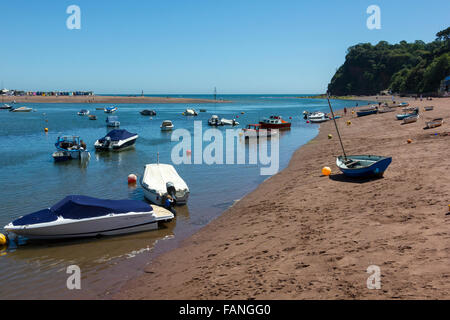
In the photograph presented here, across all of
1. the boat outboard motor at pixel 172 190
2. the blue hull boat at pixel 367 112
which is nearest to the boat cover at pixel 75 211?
the boat outboard motor at pixel 172 190

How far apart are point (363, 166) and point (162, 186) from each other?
11376 mm

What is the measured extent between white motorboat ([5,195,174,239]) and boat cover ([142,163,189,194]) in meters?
3.44

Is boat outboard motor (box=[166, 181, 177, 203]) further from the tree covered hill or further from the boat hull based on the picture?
the tree covered hill

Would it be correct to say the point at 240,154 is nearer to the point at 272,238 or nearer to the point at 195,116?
the point at 272,238

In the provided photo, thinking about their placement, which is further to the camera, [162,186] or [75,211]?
[162,186]

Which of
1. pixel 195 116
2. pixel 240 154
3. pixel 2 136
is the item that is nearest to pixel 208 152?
pixel 240 154

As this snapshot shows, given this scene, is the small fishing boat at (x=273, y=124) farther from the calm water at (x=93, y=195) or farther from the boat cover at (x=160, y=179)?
the boat cover at (x=160, y=179)

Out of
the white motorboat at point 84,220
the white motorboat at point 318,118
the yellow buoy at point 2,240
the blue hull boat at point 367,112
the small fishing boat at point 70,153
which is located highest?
the blue hull boat at point 367,112

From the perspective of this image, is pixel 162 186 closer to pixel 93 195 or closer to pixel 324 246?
pixel 93 195

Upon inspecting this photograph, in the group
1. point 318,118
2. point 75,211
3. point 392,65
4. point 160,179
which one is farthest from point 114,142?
point 392,65

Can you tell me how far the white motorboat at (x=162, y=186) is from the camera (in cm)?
1903

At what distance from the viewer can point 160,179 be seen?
821 inches

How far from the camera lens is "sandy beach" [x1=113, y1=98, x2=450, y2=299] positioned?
834 cm

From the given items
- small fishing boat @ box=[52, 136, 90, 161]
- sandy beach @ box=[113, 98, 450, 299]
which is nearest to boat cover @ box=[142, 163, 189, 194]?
sandy beach @ box=[113, 98, 450, 299]
